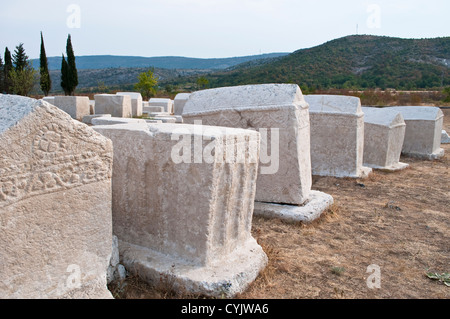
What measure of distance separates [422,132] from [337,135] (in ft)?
10.7

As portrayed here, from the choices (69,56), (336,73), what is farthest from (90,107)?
(336,73)

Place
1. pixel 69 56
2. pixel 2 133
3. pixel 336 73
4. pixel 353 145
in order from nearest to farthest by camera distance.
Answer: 1. pixel 2 133
2. pixel 353 145
3. pixel 69 56
4. pixel 336 73

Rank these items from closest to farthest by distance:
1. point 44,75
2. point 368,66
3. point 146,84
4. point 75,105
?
point 75,105 → point 44,75 → point 146,84 → point 368,66

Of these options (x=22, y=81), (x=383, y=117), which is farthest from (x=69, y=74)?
(x=383, y=117)

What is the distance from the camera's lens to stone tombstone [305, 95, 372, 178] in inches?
209

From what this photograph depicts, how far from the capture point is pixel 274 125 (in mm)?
3566

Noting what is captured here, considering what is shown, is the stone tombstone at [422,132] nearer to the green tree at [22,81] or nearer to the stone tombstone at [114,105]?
the stone tombstone at [114,105]

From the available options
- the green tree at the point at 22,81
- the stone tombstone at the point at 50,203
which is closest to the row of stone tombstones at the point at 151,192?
the stone tombstone at the point at 50,203

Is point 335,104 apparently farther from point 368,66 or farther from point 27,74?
point 368,66

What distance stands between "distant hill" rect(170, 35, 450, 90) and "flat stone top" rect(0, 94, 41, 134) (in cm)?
2692

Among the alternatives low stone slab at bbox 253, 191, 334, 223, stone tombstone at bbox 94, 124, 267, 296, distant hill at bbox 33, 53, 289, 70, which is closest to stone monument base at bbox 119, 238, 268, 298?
stone tombstone at bbox 94, 124, 267, 296

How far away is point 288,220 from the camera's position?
140 inches
